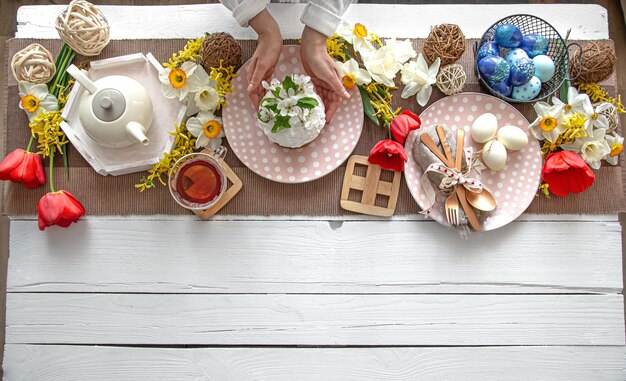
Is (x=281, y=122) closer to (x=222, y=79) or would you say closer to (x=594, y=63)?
(x=222, y=79)

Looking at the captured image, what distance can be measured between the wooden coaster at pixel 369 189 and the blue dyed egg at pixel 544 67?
333 millimetres

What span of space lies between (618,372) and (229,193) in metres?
0.85

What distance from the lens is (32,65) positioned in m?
0.90

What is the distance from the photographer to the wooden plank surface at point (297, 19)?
961 millimetres

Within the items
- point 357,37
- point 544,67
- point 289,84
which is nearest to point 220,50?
point 289,84

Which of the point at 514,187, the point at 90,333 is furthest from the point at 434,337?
the point at 90,333

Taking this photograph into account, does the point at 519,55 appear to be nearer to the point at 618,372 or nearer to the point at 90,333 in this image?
the point at 618,372

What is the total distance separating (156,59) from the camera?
95 cm

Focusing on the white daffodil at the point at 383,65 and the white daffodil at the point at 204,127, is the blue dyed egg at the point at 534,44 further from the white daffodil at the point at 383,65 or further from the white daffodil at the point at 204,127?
the white daffodil at the point at 204,127

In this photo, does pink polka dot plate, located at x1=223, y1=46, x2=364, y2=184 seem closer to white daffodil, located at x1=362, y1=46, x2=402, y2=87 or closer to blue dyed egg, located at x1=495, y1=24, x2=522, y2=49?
white daffodil, located at x1=362, y1=46, x2=402, y2=87

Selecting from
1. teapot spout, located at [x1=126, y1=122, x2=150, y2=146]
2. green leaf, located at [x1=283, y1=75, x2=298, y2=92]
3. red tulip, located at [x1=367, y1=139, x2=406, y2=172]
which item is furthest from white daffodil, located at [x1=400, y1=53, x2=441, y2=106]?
teapot spout, located at [x1=126, y1=122, x2=150, y2=146]

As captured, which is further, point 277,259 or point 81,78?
point 277,259

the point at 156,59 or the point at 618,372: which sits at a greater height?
the point at 156,59

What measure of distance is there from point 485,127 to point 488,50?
15 centimetres
